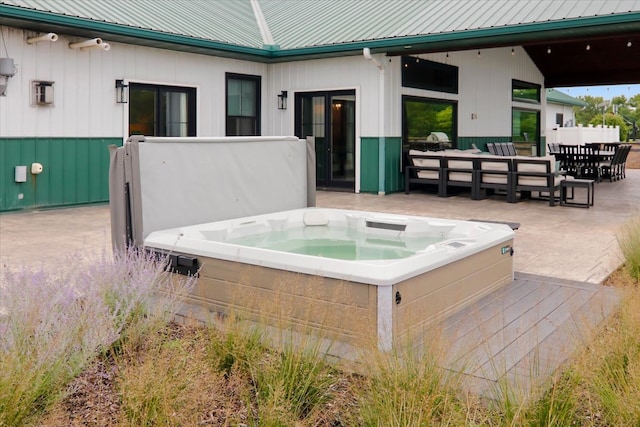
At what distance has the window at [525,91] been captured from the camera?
17.6 metres

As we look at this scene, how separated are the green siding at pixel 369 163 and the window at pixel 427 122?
0.82 m

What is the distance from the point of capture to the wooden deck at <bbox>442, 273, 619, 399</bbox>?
9.09 feet

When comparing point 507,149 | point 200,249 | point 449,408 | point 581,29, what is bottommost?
point 449,408

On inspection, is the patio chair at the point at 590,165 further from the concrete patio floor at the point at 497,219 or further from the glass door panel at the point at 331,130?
the glass door panel at the point at 331,130

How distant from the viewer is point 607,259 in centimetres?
600

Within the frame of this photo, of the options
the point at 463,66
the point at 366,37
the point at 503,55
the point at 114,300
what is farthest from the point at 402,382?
the point at 503,55

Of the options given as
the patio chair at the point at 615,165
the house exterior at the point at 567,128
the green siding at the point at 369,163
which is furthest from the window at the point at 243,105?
the house exterior at the point at 567,128

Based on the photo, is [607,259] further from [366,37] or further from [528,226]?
[366,37]

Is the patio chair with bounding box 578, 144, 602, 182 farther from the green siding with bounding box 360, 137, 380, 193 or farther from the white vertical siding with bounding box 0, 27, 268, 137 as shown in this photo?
the white vertical siding with bounding box 0, 27, 268, 137

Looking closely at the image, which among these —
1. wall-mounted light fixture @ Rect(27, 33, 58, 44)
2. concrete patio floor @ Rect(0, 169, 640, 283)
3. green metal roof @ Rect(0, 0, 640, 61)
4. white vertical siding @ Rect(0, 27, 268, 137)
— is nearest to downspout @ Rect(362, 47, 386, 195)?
concrete patio floor @ Rect(0, 169, 640, 283)

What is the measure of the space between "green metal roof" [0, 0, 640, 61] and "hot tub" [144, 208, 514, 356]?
522cm

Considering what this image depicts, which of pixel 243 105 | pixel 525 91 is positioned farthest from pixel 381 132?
pixel 525 91

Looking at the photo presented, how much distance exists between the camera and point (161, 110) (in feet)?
36.9

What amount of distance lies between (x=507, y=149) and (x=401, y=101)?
4.03 m
